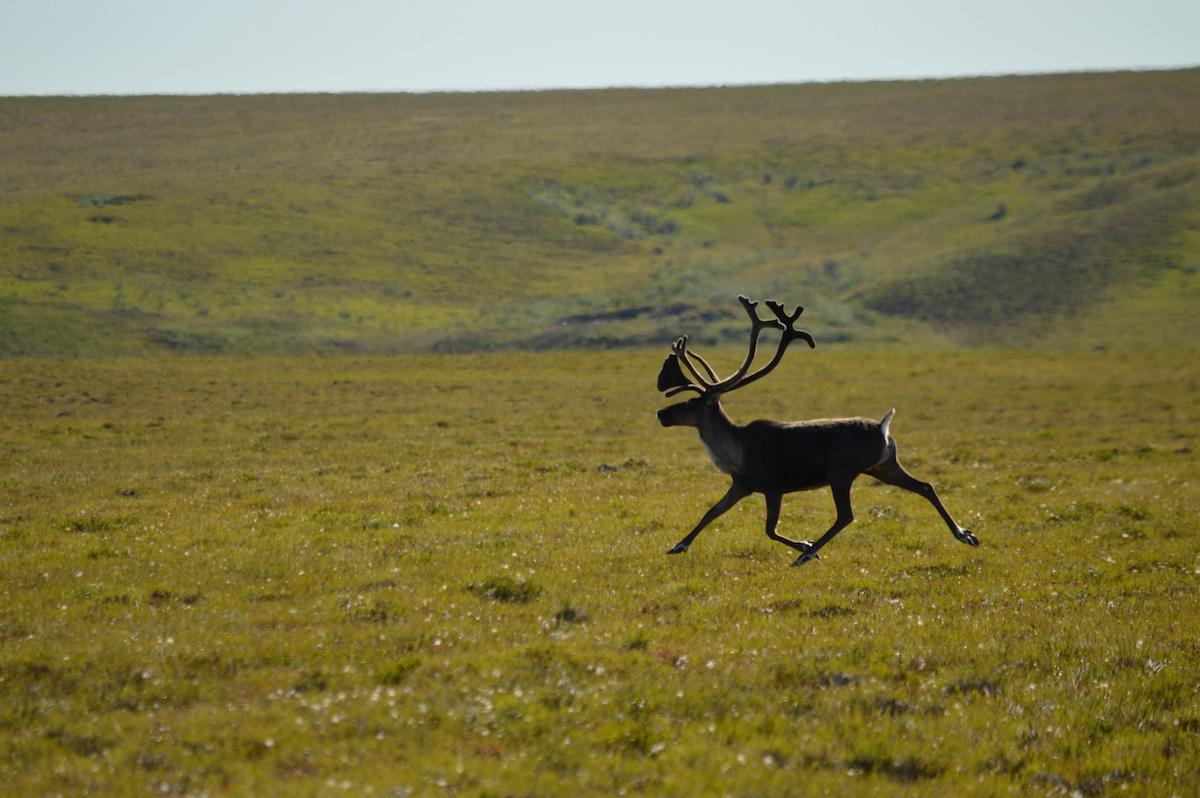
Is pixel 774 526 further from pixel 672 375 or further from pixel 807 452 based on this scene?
pixel 672 375

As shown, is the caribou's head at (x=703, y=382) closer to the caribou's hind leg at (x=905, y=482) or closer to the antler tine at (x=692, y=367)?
the antler tine at (x=692, y=367)

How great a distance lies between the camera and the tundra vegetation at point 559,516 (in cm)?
818

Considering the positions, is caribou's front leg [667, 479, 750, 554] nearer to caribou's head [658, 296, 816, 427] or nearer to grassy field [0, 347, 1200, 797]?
grassy field [0, 347, 1200, 797]

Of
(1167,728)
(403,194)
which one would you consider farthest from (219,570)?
(403,194)

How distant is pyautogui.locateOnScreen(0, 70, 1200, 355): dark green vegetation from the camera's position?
7075 centimetres

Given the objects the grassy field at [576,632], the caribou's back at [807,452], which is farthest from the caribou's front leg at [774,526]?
the grassy field at [576,632]

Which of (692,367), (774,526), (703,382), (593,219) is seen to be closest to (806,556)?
(774,526)

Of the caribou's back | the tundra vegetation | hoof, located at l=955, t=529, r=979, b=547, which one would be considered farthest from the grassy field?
the caribou's back

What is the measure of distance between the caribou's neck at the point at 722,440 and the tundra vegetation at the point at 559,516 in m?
1.17

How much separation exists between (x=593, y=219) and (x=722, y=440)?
84.5 metres

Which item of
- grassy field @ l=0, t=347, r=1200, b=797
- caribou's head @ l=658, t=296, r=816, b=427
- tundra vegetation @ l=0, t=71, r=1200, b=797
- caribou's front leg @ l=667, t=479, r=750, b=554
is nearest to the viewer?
grassy field @ l=0, t=347, r=1200, b=797

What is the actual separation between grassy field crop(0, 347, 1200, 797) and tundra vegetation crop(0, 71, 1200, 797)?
54 millimetres

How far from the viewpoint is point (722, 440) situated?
1552 cm

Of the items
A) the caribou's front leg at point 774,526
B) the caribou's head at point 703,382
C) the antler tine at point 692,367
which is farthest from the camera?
the antler tine at point 692,367
